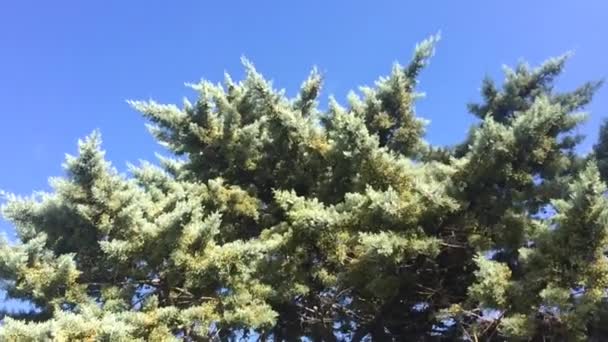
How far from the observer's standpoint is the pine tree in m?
7.18

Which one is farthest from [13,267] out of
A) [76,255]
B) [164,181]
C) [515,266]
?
[515,266]

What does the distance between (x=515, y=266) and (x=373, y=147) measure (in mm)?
2558

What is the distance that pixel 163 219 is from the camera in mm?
8531

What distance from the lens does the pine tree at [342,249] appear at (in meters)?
7.18

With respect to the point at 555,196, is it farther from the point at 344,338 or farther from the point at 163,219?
the point at 163,219

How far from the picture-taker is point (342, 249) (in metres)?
8.59

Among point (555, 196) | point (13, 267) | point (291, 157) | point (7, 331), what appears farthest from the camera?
point (291, 157)

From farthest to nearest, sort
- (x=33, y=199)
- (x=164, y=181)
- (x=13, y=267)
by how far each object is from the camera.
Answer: (x=164, y=181) < (x=33, y=199) < (x=13, y=267)

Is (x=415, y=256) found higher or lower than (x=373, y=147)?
lower

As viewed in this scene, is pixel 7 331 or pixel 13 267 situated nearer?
pixel 7 331

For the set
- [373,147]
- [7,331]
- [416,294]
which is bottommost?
[7,331]

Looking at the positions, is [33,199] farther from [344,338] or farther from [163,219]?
[344,338]

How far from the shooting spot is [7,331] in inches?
285

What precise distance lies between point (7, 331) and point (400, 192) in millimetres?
5451
